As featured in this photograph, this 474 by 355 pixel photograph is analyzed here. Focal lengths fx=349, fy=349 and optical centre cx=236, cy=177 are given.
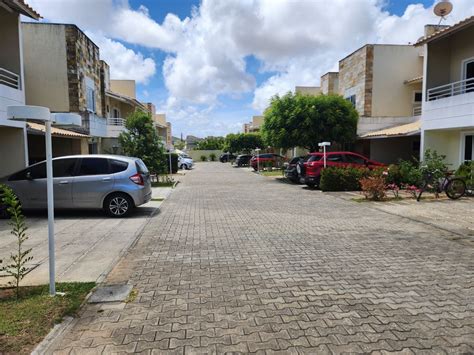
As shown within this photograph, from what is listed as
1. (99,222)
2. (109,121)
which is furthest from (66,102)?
(99,222)

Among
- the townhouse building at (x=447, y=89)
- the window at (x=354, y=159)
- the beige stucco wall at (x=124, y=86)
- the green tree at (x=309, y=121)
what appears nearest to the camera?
the townhouse building at (x=447, y=89)

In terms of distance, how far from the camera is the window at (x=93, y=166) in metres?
9.88

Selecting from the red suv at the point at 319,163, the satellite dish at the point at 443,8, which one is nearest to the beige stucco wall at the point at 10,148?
the red suv at the point at 319,163

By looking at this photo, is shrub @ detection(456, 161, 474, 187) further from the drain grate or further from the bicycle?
the drain grate

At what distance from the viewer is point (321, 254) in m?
6.31

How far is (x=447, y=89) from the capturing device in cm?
1510

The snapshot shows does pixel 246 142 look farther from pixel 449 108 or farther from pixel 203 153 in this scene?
pixel 449 108

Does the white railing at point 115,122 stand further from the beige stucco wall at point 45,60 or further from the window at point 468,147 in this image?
the window at point 468,147

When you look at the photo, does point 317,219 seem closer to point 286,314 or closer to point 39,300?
point 286,314

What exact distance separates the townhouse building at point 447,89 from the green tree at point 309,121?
5.37 meters

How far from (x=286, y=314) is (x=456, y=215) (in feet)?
26.5

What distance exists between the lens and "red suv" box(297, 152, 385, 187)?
1694cm

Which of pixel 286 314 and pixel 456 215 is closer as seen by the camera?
pixel 286 314

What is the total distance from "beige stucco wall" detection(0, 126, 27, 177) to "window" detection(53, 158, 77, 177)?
10.9ft
